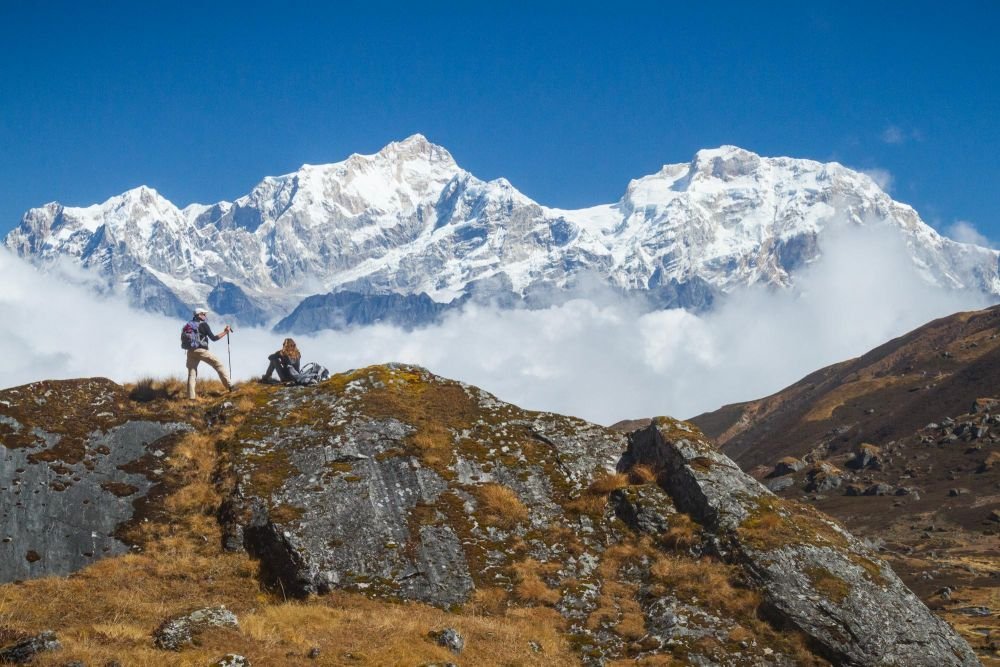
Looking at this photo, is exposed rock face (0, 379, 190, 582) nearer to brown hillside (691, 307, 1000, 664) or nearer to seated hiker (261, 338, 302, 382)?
seated hiker (261, 338, 302, 382)

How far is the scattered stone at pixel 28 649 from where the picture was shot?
1458cm

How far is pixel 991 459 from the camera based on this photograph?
501 ft

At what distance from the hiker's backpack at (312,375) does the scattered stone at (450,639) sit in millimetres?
15111

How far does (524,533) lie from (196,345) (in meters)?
14.4

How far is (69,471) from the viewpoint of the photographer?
25.0 meters

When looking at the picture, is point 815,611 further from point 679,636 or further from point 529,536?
point 529,536

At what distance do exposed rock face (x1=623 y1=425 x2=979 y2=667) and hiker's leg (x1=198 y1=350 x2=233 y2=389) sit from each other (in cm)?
1673

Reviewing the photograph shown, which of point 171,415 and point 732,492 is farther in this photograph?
point 171,415

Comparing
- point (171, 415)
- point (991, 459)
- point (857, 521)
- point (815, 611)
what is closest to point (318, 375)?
point (171, 415)

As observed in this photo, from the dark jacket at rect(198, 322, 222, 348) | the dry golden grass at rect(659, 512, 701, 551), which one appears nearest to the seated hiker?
the dark jacket at rect(198, 322, 222, 348)

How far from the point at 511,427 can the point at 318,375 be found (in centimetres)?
832

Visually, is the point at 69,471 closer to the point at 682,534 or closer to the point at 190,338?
the point at 190,338

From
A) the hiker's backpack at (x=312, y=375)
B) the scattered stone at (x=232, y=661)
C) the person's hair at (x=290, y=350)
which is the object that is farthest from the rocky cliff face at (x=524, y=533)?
the person's hair at (x=290, y=350)

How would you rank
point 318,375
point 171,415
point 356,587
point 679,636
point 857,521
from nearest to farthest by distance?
point 679,636
point 356,587
point 171,415
point 318,375
point 857,521
